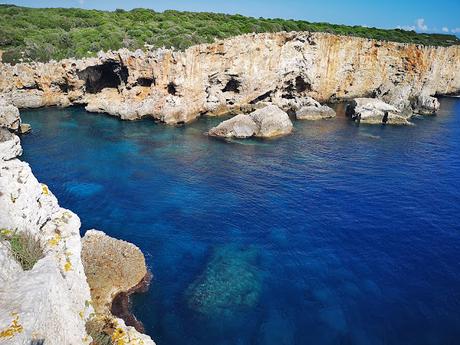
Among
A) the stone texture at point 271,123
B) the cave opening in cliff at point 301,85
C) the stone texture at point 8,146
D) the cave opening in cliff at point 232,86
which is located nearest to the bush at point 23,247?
the stone texture at point 8,146

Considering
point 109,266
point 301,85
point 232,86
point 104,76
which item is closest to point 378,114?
point 301,85

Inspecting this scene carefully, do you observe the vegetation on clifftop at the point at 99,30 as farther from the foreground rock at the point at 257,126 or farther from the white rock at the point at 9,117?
the white rock at the point at 9,117

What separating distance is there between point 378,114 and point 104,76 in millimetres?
41953

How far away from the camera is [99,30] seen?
65250 millimetres

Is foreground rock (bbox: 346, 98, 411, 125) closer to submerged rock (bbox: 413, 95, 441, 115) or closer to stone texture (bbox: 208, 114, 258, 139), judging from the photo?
submerged rock (bbox: 413, 95, 441, 115)

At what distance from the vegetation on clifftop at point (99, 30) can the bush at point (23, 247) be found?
4531cm

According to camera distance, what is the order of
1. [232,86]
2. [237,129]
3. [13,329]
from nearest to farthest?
[13,329], [237,129], [232,86]

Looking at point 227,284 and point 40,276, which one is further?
point 227,284

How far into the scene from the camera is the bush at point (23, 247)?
33.1ft

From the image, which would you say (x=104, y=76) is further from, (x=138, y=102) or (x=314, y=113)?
(x=314, y=113)

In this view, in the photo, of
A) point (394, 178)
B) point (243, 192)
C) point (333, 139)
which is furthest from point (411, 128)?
point (243, 192)

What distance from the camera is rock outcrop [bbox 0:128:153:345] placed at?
8.41 m

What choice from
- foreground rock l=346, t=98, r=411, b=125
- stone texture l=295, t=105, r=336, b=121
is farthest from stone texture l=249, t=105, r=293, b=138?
foreground rock l=346, t=98, r=411, b=125

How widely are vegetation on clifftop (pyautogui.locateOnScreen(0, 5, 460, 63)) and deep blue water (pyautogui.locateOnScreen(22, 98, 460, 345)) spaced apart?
14.2 meters
